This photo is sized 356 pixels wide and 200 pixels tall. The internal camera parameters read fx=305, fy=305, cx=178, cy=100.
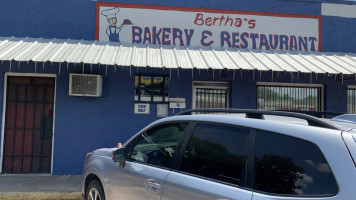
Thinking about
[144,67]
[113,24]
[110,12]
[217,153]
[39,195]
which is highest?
[110,12]

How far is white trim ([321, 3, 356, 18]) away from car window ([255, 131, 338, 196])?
296 inches

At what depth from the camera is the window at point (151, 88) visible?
7372 mm

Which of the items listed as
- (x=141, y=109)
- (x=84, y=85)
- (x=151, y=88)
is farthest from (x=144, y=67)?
(x=84, y=85)

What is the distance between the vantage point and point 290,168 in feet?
6.80

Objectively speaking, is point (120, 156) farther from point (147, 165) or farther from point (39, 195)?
point (39, 195)

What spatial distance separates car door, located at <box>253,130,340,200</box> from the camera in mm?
1905

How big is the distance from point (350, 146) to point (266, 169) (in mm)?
567

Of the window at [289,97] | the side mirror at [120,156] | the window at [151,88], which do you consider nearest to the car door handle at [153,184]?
the side mirror at [120,156]

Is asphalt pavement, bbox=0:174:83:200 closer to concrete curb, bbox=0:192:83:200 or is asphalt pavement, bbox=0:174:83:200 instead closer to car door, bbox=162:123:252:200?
concrete curb, bbox=0:192:83:200

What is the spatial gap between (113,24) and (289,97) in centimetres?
491

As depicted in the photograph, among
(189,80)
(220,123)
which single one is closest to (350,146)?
(220,123)

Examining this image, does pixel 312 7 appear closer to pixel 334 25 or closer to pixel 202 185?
pixel 334 25

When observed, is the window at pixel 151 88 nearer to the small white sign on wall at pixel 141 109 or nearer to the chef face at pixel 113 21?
the small white sign on wall at pixel 141 109

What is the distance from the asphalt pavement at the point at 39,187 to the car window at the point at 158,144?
294cm
